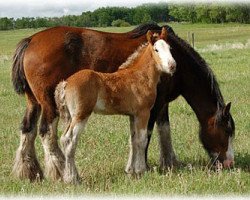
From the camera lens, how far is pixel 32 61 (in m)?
6.77

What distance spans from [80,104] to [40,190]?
1094 millimetres

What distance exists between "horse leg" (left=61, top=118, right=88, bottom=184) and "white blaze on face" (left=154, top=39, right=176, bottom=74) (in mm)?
1191

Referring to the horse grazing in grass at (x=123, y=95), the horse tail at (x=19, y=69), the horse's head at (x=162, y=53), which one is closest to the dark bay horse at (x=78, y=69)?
the horse tail at (x=19, y=69)

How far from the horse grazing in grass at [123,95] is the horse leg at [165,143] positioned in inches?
35.6

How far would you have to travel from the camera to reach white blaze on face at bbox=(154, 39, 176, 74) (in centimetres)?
618

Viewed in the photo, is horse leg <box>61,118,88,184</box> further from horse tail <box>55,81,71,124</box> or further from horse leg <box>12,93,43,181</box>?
horse leg <box>12,93,43,181</box>

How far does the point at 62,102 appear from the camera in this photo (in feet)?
20.3

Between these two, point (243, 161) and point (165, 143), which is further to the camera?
point (165, 143)

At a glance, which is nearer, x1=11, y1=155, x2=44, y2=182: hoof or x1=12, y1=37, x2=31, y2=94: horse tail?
x1=11, y1=155, x2=44, y2=182: hoof

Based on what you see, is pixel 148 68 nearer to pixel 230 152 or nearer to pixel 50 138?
pixel 50 138

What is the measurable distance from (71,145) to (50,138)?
2.15ft

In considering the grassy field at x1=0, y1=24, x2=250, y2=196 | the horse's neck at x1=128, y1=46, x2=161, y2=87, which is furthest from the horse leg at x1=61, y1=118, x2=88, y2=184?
the horse's neck at x1=128, y1=46, x2=161, y2=87

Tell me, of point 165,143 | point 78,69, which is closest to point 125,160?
point 165,143

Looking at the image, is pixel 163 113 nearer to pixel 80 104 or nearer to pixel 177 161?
pixel 177 161
